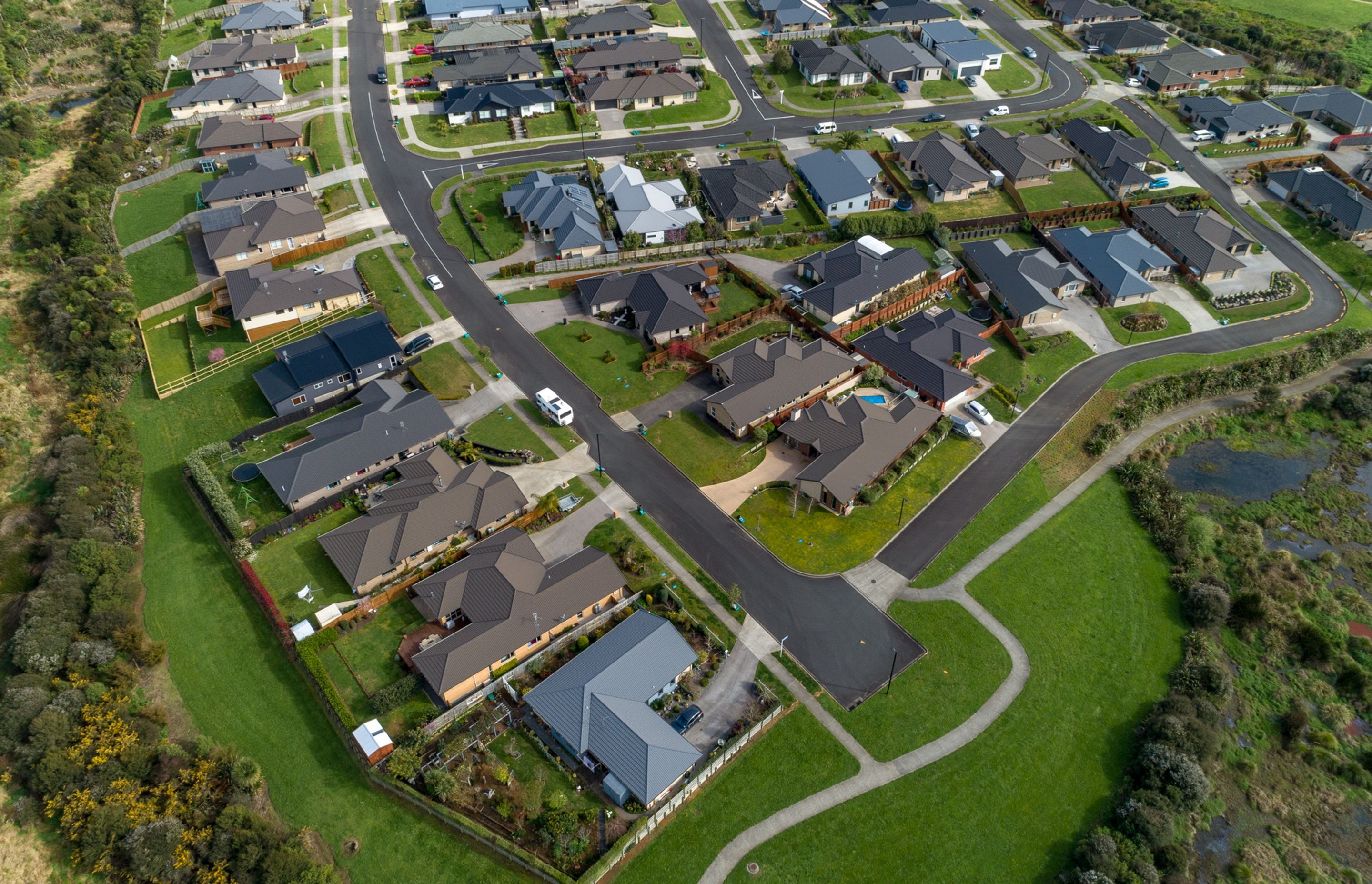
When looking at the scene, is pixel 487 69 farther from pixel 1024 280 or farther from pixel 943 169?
pixel 1024 280

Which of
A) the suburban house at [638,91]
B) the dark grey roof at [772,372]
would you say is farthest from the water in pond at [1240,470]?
the suburban house at [638,91]

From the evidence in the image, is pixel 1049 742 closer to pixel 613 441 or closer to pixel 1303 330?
pixel 613 441

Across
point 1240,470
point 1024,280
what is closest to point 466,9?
point 1024,280

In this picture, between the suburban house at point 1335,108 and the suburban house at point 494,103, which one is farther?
the suburban house at point 494,103

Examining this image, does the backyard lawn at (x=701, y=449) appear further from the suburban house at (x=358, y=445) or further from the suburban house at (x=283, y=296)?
the suburban house at (x=283, y=296)

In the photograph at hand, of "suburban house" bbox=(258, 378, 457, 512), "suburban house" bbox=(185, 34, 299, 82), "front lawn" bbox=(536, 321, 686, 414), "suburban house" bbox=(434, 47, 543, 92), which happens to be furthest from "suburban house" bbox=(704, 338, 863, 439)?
"suburban house" bbox=(185, 34, 299, 82)

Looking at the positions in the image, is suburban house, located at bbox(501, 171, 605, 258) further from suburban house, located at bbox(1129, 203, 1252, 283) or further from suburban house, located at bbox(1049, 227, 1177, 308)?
suburban house, located at bbox(1129, 203, 1252, 283)
